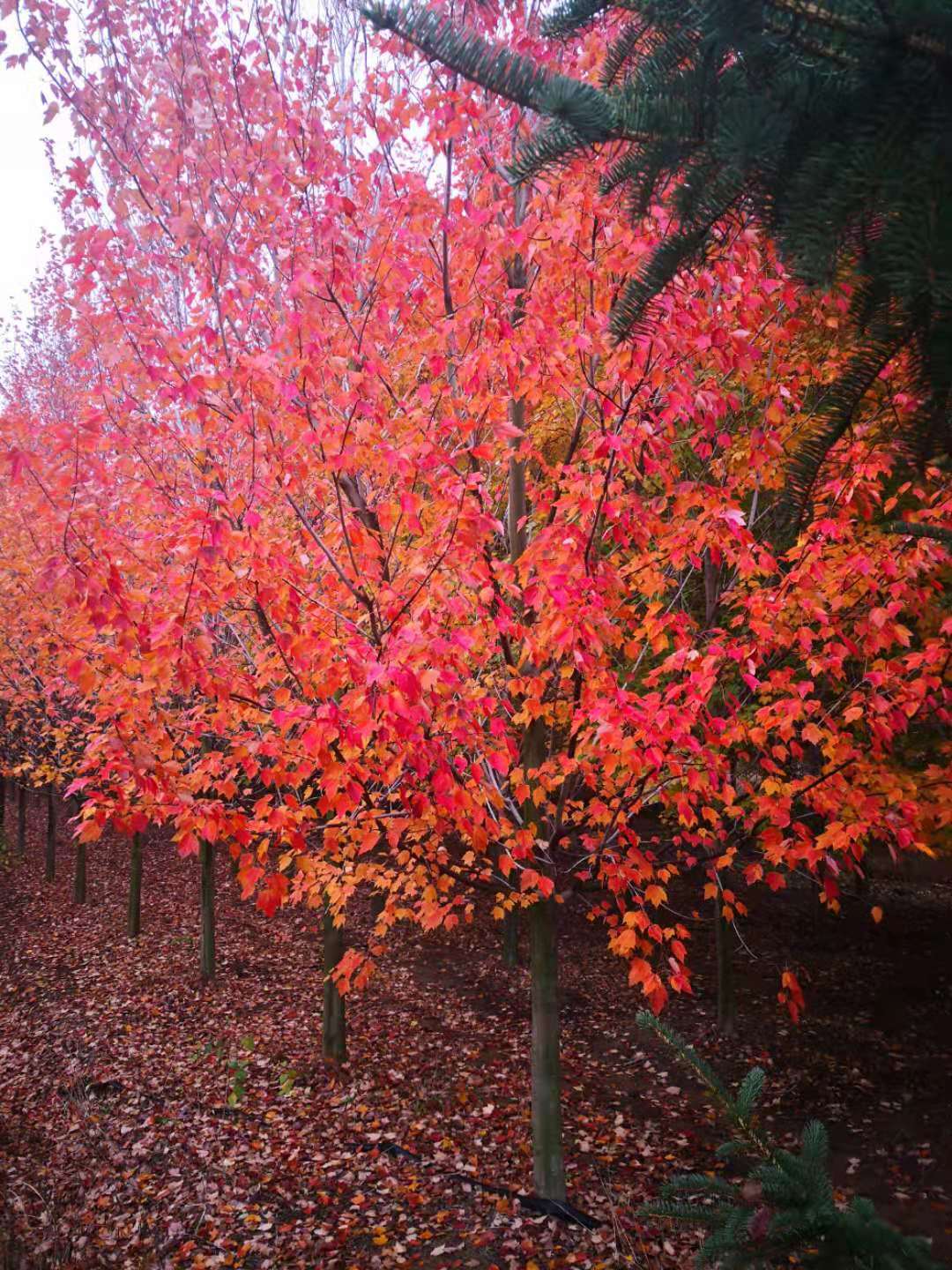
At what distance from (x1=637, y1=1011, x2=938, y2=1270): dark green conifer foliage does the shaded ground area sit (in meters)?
2.60

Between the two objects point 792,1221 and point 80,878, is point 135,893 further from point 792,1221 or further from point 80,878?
point 792,1221

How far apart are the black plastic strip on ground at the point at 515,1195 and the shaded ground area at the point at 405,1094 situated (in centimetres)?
7

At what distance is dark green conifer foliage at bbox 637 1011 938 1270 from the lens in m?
1.79

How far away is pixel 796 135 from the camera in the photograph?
1469 mm

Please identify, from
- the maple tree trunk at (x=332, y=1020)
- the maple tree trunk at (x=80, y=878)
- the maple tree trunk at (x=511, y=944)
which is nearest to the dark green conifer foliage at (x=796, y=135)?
the maple tree trunk at (x=332, y=1020)

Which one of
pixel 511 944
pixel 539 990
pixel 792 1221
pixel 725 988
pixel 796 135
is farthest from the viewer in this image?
pixel 511 944

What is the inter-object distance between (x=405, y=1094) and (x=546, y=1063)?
10.5ft

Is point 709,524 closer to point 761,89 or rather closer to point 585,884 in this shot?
point 585,884

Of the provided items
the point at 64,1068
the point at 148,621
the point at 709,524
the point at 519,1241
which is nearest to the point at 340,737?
the point at 148,621

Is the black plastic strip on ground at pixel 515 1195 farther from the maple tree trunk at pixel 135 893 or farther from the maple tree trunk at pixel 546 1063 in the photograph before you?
the maple tree trunk at pixel 135 893

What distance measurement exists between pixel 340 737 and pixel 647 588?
2.91 meters

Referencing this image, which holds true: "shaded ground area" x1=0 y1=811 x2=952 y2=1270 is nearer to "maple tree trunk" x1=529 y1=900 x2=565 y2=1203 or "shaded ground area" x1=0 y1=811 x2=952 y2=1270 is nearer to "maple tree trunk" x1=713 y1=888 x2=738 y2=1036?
"maple tree trunk" x1=713 y1=888 x2=738 y2=1036

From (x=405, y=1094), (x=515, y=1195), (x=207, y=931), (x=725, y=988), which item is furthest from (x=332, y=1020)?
(x=725, y=988)

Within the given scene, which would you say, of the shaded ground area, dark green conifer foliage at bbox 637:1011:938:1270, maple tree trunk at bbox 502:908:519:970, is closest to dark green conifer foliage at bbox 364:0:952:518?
dark green conifer foliage at bbox 637:1011:938:1270
